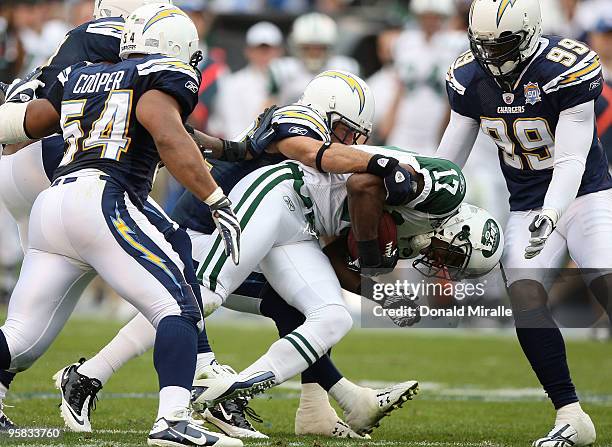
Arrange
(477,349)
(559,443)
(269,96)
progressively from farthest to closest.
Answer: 1. (269,96)
2. (477,349)
3. (559,443)

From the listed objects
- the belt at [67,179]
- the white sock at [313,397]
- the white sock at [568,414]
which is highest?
the belt at [67,179]

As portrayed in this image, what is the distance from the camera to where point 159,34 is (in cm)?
459

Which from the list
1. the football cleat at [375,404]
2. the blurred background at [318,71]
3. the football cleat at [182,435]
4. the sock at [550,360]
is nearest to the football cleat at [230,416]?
the football cleat at [375,404]

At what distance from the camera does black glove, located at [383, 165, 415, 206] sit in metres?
4.82

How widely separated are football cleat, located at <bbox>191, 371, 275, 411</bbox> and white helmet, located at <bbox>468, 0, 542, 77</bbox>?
1648 millimetres

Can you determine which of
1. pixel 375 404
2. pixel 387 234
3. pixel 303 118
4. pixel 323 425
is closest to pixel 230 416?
pixel 323 425

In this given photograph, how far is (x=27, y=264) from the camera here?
177 inches

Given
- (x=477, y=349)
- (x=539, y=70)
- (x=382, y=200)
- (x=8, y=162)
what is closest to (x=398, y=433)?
(x=382, y=200)

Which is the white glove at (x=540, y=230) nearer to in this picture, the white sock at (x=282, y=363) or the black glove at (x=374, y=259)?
the black glove at (x=374, y=259)

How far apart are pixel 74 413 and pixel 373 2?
11524 mm

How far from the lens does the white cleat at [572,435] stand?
4.88 metres

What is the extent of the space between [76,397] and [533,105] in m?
2.30

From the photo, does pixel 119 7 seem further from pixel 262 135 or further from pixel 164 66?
pixel 164 66

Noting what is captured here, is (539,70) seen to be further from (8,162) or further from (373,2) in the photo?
(373,2)
